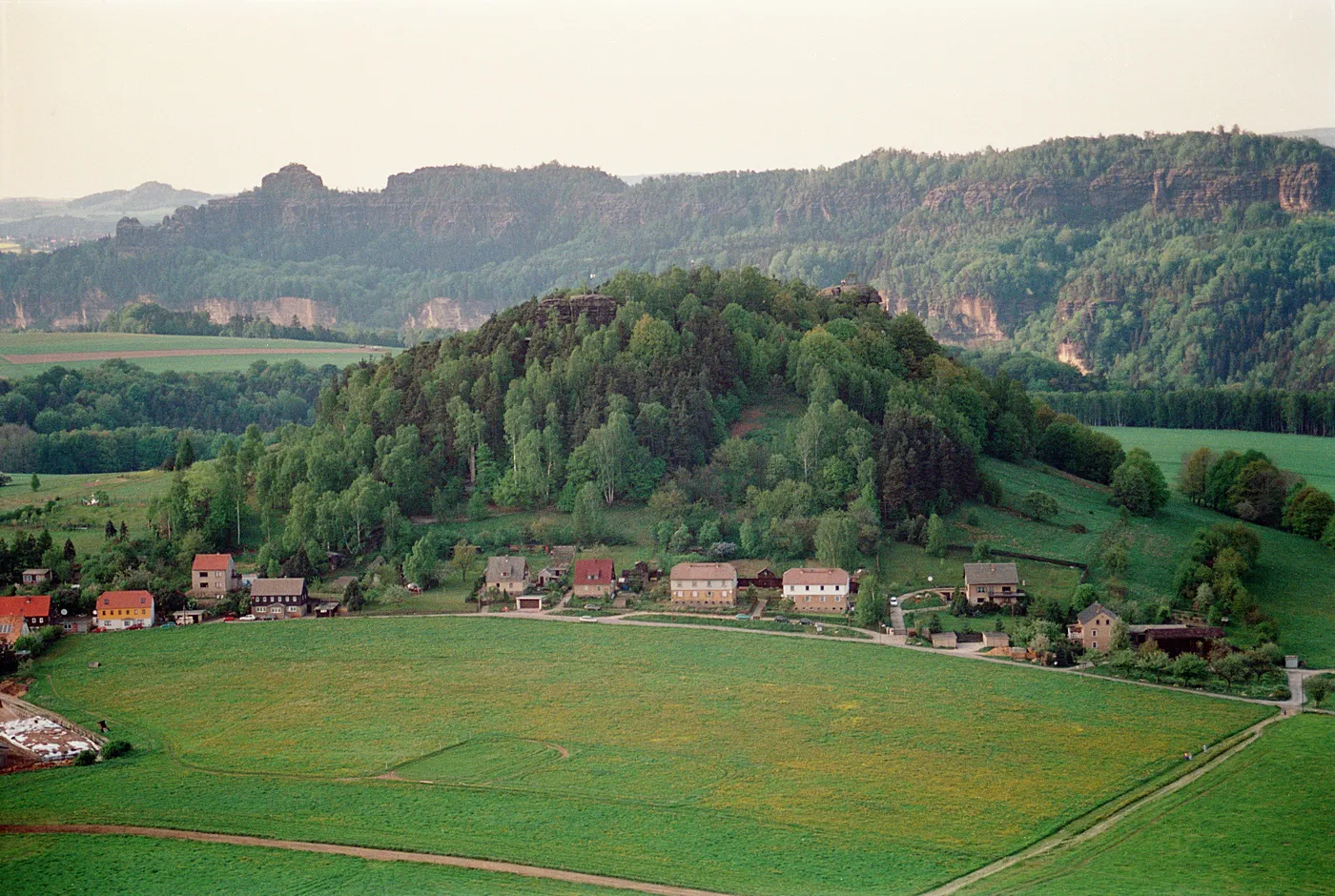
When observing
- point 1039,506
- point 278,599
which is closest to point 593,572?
point 278,599

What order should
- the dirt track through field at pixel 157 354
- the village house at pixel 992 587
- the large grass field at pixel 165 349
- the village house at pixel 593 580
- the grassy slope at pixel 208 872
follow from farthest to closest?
the large grass field at pixel 165 349 → the dirt track through field at pixel 157 354 → the village house at pixel 593 580 → the village house at pixel 992 587 → the grassy slope at pixel 208 872

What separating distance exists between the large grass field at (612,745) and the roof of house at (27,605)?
1.83m

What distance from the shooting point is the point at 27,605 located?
3391cm

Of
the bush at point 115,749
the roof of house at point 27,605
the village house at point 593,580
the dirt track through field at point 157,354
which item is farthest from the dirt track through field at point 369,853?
the dirt track through field at point 157,354

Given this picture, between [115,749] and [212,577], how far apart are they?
11.5m

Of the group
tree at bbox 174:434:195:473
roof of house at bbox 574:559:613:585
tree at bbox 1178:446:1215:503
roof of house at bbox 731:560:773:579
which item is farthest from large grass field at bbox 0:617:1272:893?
tree at bbox 1178:446:1215:503

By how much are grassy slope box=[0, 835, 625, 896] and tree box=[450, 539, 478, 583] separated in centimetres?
1618

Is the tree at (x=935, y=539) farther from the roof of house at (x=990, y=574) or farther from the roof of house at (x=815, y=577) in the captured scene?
the roof of house at (x=815, y=577)

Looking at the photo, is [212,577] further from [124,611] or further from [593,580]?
[593,580]

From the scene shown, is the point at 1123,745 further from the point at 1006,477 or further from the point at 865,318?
the point at 865,318

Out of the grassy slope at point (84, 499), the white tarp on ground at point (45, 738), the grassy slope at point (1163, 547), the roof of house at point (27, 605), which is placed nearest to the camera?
the white tarp on ground at point (45, 738)

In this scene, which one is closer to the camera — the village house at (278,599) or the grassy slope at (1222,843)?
the grassy slope at (1222,843)

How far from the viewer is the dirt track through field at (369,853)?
20750mm

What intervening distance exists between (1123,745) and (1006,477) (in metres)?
18.0
